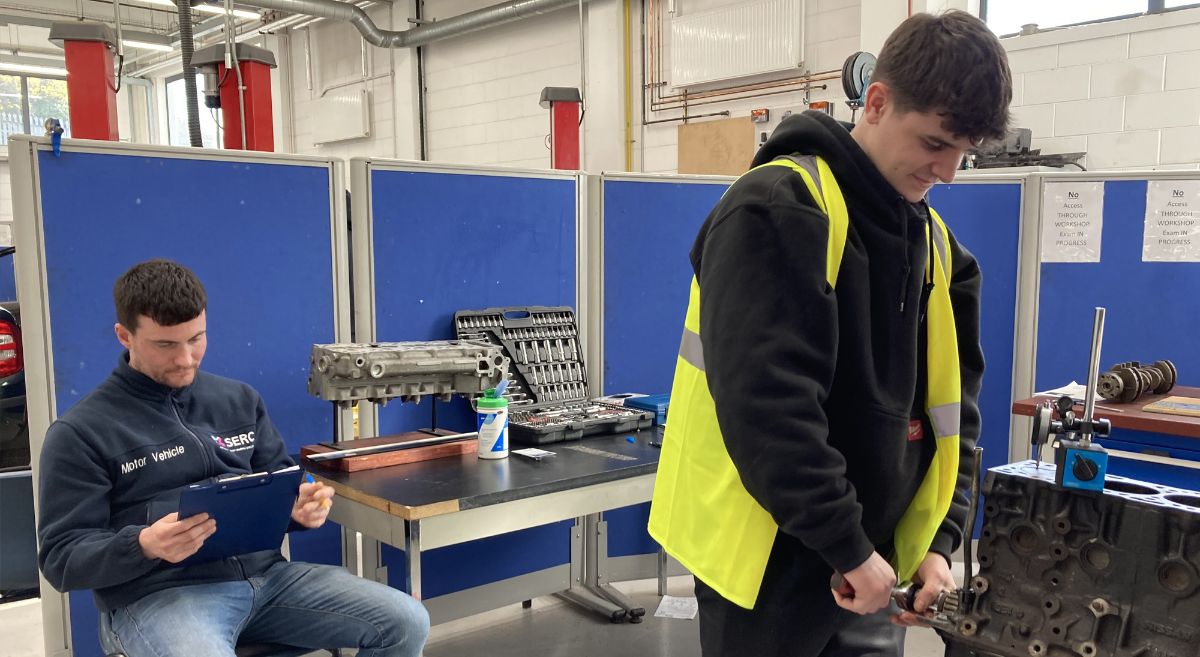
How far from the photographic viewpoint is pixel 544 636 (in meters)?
2.55

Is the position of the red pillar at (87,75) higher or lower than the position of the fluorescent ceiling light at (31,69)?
lower

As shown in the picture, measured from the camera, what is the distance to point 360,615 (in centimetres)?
157

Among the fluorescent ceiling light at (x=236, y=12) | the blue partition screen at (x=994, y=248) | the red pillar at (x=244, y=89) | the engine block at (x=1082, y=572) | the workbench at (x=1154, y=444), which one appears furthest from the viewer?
the fluorescent ceiling light at (x=236, y=12)

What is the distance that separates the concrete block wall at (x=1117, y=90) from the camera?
3381 mm

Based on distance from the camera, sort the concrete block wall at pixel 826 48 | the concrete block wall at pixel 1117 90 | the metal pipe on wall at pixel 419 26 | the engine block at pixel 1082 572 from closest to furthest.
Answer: the engine block at pixel 1082 572
the concrete block wall at pixel 1117 90
the concrete block wall at pixel 826 48
the metal pipe on wall at pixel 419 26

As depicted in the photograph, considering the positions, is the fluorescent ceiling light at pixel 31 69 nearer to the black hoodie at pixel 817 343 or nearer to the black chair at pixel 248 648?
the black chair at pixel 248 648

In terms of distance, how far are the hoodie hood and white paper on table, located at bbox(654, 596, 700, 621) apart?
194 cm

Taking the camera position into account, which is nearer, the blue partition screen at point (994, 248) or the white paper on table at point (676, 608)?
the white paper on table at point (676, 608)

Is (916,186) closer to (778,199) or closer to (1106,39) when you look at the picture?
(778,199)

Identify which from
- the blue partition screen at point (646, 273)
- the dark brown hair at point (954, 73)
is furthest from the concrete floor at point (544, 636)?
the dark brown hair at point (954, 73)

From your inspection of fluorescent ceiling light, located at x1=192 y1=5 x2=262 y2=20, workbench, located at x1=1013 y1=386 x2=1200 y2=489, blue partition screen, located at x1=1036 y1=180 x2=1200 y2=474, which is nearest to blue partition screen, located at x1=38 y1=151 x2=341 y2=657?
workbench, located at x1=1013 y1=386 x2=1200 y2=489

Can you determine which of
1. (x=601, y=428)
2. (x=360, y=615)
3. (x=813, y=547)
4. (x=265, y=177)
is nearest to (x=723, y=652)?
(x=813, y=547)

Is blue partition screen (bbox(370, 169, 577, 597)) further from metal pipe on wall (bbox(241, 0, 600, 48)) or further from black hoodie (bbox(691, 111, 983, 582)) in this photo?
metal pipe on wall (bbox(241, 0, 600, 48))

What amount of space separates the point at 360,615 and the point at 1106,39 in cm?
366
